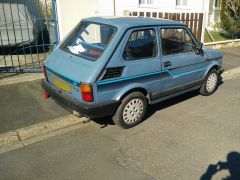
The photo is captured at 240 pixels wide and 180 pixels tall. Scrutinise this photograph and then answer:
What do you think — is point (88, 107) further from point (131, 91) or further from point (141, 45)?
point (141, 45)

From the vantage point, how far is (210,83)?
614cm

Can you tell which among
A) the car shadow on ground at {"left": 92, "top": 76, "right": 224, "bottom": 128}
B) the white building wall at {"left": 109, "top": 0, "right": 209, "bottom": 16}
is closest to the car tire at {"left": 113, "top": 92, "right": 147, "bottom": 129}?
the car shadow on ground at {"left": 92, "top": 76, "right": 224, "bottom": 128}

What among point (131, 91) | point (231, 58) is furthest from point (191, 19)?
point (131, 91)

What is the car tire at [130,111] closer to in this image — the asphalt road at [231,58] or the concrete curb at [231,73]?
the concrete curb at [231,73]

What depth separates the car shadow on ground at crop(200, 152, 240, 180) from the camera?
341 cm

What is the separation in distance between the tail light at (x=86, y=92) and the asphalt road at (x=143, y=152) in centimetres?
71

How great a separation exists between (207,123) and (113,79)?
77.6 inches

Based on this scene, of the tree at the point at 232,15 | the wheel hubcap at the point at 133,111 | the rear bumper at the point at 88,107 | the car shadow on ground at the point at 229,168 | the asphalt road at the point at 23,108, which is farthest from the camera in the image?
the tree at the point at 232,15

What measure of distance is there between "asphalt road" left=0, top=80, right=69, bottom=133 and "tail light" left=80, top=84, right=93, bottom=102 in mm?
1142

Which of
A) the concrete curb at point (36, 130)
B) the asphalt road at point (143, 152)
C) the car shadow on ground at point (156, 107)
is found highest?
the concrete curb at point (36, 130)

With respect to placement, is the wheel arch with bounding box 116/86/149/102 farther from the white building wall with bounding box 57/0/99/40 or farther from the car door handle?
the white building wall with bounding box 57/0/99/40

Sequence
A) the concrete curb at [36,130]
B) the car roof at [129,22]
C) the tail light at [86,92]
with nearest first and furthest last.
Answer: the tail light at [86,92] < the concrete curb at [36,130] < the car roof at [129,22]

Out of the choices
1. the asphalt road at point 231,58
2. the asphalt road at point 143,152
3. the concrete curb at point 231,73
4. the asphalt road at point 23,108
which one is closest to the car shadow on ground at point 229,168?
the asphalt road at point 143,152

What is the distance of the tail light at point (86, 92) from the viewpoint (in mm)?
3869
